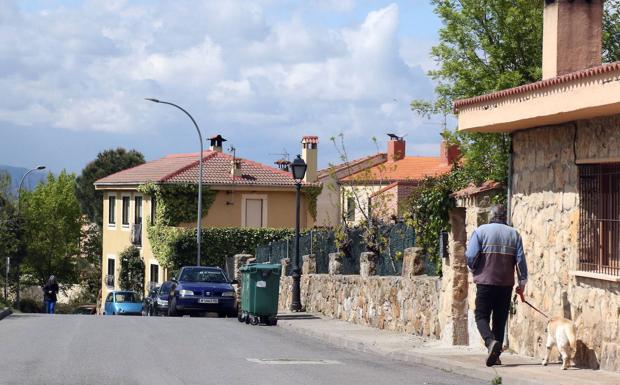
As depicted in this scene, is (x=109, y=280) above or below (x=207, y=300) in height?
below

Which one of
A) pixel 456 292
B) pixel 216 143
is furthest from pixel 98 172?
pixel 456 292

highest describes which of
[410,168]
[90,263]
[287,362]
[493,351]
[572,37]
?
[410,168]

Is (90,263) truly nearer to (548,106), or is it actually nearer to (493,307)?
(493,307)

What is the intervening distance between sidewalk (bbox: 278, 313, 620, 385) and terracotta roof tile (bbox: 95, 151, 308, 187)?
33089mm

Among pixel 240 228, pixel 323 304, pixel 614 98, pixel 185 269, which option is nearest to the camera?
pixel 614 98

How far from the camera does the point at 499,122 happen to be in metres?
14.3

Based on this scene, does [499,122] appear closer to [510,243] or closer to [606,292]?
[510,243]

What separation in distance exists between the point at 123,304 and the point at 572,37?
31.0 metres

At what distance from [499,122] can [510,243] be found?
1839 mm

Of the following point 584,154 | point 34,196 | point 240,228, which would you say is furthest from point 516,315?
point 34,196

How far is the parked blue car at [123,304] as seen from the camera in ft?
140

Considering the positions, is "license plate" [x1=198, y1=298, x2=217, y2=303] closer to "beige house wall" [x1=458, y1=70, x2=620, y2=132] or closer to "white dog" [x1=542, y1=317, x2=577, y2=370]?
"beige house wall" [x1=458, y1=70, x2=620, y2=132]

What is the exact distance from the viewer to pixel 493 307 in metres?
13.3

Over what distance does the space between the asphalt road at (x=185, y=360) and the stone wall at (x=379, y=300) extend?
1677mm
